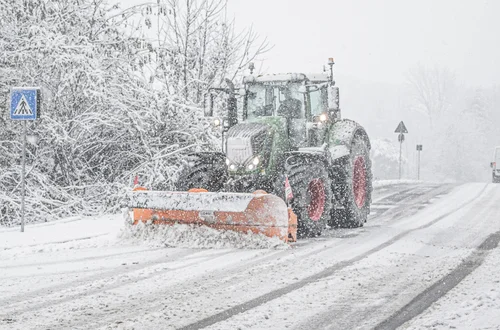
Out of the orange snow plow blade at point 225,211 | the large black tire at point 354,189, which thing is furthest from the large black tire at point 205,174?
the large black tire at point 354,189

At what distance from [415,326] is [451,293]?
4.05ft

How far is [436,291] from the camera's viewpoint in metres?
5.54

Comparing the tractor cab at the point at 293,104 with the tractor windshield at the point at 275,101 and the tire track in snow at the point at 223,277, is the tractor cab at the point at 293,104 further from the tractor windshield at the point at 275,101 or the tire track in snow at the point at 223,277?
the tire track in snow at the point at 223,277

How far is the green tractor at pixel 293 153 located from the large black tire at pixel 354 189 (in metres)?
0.02

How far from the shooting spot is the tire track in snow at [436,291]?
4551 mm

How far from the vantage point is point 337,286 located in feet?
18.7

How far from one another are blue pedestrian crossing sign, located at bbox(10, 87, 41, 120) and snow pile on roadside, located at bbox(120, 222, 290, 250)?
251cm

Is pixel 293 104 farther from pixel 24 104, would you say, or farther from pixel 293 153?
pixel 24 104

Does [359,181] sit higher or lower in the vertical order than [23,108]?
lower

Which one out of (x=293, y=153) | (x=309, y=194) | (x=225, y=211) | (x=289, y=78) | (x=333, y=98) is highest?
(x=289, y=78)

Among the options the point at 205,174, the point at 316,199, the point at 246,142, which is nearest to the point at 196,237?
the point at 205,174

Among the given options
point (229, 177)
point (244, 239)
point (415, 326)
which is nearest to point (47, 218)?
point (229, 177)

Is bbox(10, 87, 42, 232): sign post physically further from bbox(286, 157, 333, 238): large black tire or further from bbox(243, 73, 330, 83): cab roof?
bbox(286, 157, 333, 238): large black tire

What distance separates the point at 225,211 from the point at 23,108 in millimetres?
3891
